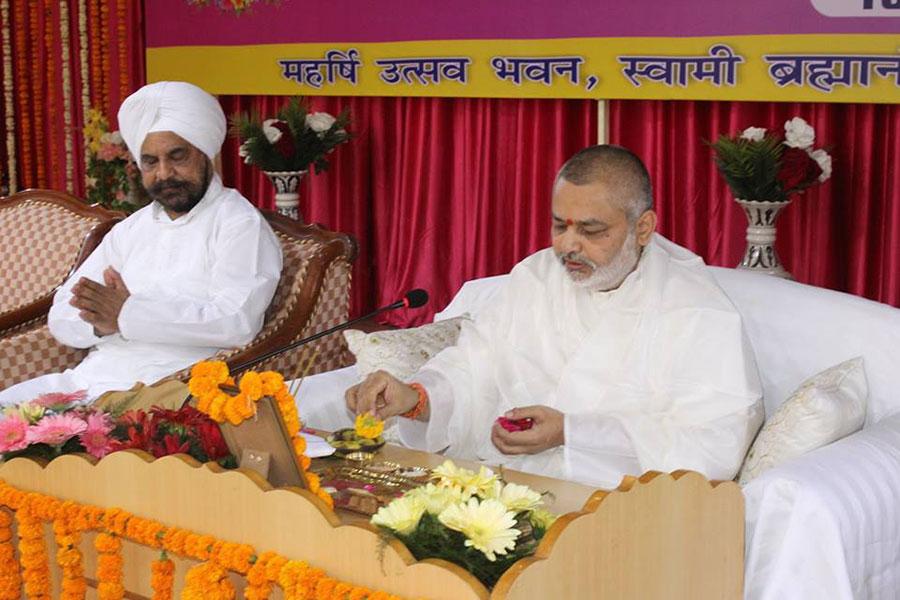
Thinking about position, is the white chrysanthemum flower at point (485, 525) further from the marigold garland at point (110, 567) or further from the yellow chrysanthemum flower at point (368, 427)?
the yellow chrysanthemum flower at point (368, 427)

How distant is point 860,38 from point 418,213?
9.63 ft

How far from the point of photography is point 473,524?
91.7 inches

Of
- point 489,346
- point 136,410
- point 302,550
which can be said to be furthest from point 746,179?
point 302,550

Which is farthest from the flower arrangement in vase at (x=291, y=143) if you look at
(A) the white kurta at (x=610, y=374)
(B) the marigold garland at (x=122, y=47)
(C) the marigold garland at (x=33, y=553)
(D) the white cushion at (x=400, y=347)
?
(C) the marigold garland at (x=33, y=553)

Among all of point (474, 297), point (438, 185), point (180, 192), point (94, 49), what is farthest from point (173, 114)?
point (94, 49)

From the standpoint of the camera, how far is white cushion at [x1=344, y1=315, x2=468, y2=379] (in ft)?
13.0

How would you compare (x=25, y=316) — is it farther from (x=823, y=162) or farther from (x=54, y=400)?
(x=823, y=162)

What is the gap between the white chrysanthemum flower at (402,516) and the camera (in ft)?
7.84

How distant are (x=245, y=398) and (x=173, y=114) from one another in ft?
7.76

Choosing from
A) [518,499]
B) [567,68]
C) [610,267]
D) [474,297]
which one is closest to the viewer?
[518,499]

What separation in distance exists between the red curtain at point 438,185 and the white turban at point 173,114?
100.0 inches

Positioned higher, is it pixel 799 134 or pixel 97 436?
pixel 799 134

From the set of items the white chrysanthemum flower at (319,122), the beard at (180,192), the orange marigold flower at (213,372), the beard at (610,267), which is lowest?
the orange marigold flower at (213,372)

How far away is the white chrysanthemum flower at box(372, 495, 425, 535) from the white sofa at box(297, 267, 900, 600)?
872 millimetres
